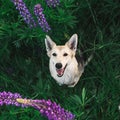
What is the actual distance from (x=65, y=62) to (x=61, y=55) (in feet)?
0.20

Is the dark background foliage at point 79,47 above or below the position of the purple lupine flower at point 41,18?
below

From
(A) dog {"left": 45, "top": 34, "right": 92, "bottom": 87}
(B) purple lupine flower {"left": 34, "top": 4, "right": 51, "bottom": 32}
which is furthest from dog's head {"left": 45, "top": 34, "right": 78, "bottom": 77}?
(B) purple lupine flower {"left": 34, "top": 4, "right": 51, "bottom": 32}

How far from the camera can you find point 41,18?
3.29 m

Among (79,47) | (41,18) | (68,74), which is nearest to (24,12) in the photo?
(41,18)

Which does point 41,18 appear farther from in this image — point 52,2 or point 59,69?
point 59,69

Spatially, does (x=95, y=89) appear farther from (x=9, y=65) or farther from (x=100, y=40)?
(x=9, y=65)

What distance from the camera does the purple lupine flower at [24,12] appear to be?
10.6ft

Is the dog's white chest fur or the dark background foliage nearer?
the dog's white chest fur

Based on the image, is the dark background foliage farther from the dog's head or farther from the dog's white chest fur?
the dog's head

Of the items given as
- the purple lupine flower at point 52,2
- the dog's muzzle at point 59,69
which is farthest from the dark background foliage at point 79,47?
the dog's muzzle at point 59,69

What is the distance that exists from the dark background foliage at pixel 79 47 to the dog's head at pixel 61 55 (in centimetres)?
23

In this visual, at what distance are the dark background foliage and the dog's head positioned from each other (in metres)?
0.23

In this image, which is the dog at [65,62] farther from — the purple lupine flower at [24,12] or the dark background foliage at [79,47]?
the purple lupine flower at [24,12]

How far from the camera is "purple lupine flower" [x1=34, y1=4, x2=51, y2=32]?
127 inches
